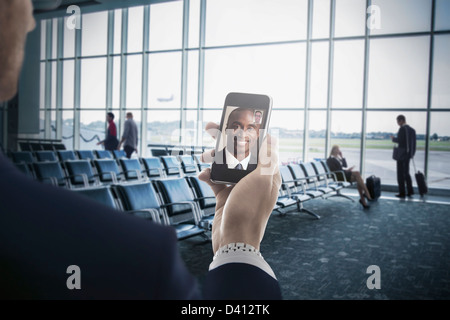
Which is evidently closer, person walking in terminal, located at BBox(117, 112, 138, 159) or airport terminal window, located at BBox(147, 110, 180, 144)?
person walking in terminal, located at BBox(117, 112, 138, 159)

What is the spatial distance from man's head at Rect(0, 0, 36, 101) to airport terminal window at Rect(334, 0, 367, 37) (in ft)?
31.0

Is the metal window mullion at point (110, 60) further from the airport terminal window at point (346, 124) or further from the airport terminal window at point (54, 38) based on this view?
the airport terminal window at point (346, 124)

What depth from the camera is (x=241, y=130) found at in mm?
844

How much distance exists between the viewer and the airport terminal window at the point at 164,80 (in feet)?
36.4

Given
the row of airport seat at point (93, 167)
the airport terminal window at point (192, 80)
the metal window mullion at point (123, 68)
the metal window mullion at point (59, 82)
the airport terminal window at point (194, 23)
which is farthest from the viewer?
the metal window mullion at point (59, 82)

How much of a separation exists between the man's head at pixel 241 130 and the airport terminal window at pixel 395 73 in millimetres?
8655

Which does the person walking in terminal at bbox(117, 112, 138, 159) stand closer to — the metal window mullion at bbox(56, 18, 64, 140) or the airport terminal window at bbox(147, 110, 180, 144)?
the airport terminal window at bbox(147, 110, 180, 144)

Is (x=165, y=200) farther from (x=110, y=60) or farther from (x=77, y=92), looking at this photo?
(x=77, y=92)

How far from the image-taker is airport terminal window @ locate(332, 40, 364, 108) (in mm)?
8773

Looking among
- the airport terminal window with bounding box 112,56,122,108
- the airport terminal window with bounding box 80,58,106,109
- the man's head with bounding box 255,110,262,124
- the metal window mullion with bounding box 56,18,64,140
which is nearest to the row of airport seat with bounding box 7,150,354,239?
the man's head with bounding box 255,110,262,124

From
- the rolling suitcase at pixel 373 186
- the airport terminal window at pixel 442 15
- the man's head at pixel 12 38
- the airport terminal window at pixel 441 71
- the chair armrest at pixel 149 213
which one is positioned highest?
the airport terminal window at pixel 442 15

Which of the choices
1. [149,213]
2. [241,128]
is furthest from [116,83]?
[241,128]

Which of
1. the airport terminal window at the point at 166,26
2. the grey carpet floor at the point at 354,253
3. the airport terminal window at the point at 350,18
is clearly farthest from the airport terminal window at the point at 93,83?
the grey carpet floor at the point at 354,253

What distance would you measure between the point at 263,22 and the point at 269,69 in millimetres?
1475
